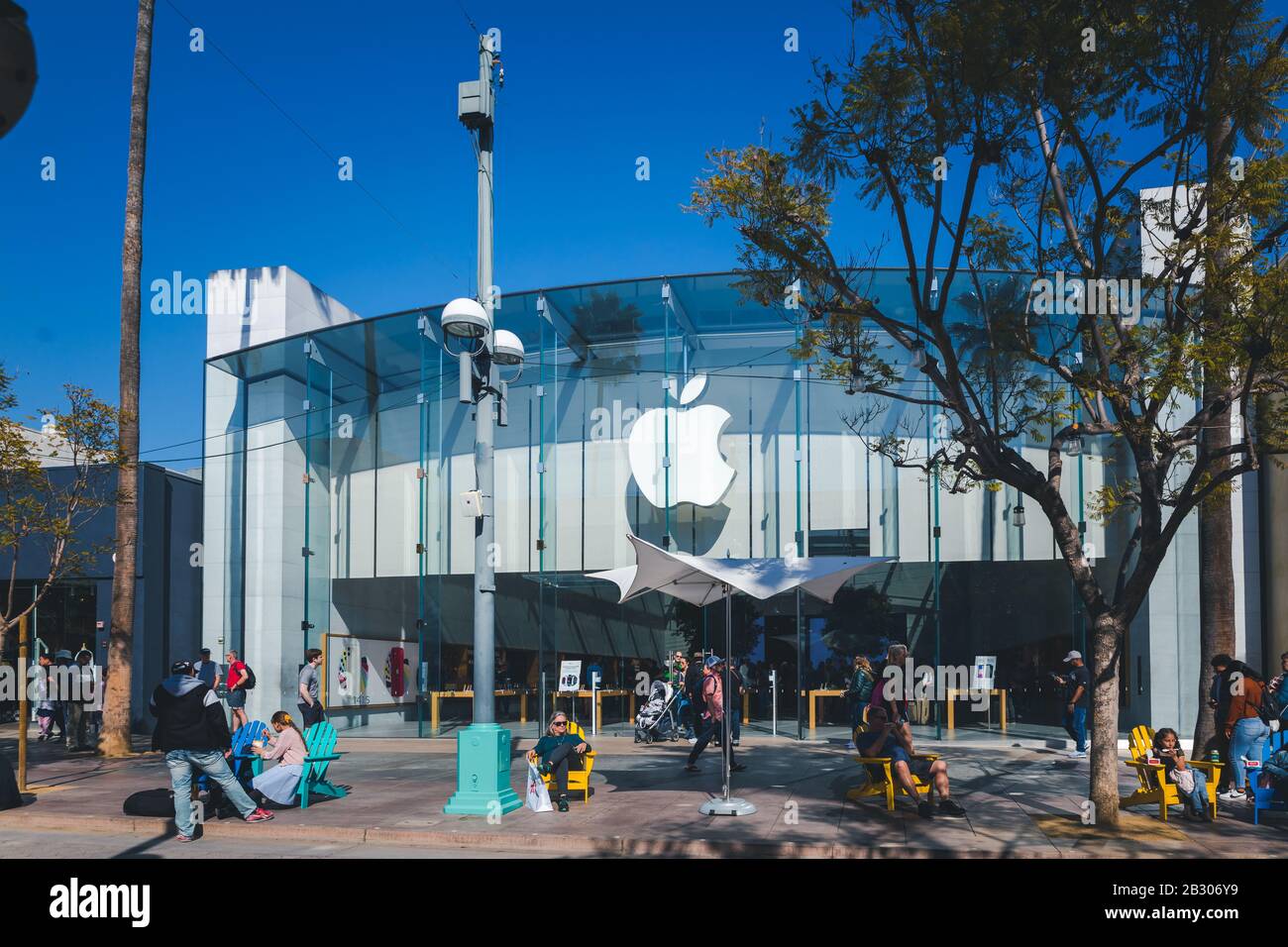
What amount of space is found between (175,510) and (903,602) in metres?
16.5

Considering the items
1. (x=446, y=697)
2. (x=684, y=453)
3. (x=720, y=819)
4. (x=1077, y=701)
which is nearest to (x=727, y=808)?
(x=720, y=819)

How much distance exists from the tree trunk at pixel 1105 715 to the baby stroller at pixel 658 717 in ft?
31.4

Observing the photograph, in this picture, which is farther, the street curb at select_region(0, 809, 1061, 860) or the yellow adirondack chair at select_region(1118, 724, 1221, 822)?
the yellow adirondack chair at select_region(1118, 724, 1221, 822)

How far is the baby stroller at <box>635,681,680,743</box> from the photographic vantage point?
1942cm

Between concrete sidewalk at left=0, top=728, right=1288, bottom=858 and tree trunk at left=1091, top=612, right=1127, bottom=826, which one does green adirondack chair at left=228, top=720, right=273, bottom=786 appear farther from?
tree trunk at left=1091, top=612, right=1127, bottom=826

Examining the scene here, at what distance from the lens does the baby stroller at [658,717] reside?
19.4 meters

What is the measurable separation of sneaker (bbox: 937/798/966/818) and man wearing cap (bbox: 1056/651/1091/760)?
522 centimetres

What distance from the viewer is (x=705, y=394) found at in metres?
21.0

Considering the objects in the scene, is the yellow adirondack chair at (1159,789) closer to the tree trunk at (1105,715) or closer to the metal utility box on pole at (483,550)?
the tree trunk at (1105,715)

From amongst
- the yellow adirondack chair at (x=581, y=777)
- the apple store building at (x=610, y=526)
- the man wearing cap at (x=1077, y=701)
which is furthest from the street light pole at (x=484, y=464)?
the man wearing cap at (x=1077, y=701)

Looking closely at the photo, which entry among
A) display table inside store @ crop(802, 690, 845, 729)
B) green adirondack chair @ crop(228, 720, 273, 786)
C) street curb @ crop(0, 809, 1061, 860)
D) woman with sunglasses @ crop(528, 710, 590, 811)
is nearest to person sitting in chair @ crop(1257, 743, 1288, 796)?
street curb @ crop(0, 809, 1061, 860)

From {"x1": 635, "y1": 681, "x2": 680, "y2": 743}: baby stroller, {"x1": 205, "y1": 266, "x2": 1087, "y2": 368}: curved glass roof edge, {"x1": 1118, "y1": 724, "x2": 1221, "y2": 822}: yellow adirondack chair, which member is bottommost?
{"x1": 635, "y1": 681, "x2": 680, "y2": 743}: baby stroller

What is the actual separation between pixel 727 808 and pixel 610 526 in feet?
32.7
